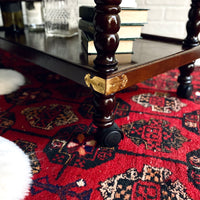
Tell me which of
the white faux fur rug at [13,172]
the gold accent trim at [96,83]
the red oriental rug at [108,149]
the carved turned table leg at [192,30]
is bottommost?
the red oriental rug at [108,149]

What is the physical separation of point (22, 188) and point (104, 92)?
28 centimetres

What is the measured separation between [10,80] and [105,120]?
0.62m

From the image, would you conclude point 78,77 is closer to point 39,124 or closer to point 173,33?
point 39,124

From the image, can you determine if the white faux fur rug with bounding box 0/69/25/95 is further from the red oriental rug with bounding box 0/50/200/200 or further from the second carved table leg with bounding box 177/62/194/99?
the second carved table leg with bounding box 177/62/194/99

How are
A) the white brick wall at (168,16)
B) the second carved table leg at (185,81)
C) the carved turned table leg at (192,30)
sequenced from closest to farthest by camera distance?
the carved turned table leg at (192,30) → the second carved table leg at (185,81) → the white brick wall at (168,16)

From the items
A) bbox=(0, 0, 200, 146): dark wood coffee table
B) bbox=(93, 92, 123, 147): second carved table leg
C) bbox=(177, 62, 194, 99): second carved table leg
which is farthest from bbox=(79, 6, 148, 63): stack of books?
bbox=(177, 62, 194, 99): second carved table leg

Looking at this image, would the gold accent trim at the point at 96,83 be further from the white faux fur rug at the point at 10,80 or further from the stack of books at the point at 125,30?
the white faux fur rug at the point at 10,80

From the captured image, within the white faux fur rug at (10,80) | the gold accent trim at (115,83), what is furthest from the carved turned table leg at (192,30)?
the white faux fur rug at (10,80)

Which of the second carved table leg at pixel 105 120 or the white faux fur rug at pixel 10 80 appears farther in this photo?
the white faux fur rug at pixel 10 80

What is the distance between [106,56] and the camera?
482 mm

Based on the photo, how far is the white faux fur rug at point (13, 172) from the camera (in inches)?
17.2

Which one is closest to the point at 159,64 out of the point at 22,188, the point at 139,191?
the point at 139,191

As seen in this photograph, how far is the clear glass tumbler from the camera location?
873mm

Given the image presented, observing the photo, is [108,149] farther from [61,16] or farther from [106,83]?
[61,16]
